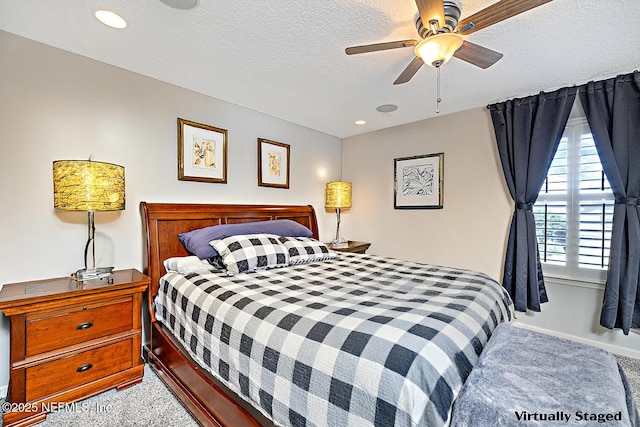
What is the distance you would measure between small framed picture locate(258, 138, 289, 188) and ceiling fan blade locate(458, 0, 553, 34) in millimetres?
2382

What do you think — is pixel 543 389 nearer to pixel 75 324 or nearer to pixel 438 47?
pixel 438 47

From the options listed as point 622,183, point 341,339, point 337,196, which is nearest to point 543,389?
point 341,339

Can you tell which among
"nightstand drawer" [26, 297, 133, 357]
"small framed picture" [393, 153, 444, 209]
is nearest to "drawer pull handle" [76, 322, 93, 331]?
"nightstand drawer" [26, 297, 133, 357]

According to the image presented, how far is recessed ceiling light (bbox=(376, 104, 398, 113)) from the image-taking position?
3.20m

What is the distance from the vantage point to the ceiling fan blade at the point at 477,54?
65.3 inches

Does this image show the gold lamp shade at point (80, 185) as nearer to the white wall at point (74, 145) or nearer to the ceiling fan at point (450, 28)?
the white wall at point (74, 145)

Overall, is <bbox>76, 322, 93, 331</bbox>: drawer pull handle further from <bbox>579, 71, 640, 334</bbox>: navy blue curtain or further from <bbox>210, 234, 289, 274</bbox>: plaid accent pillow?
<bbox>579, 71, 640, 334</bbox>: navy blue curtain

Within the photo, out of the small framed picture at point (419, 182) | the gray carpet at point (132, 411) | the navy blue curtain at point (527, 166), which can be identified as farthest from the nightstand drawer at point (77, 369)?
the navy blue curtain at point (527, 166)

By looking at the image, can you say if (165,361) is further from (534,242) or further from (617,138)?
(617,138)

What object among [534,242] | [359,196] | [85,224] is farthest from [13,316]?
[534,242]

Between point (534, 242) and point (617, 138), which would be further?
point (534, 242)

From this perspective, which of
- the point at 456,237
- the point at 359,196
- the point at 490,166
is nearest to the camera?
the point at 490,166

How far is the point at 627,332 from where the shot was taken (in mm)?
2350

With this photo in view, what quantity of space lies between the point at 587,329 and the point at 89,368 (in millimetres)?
4059
